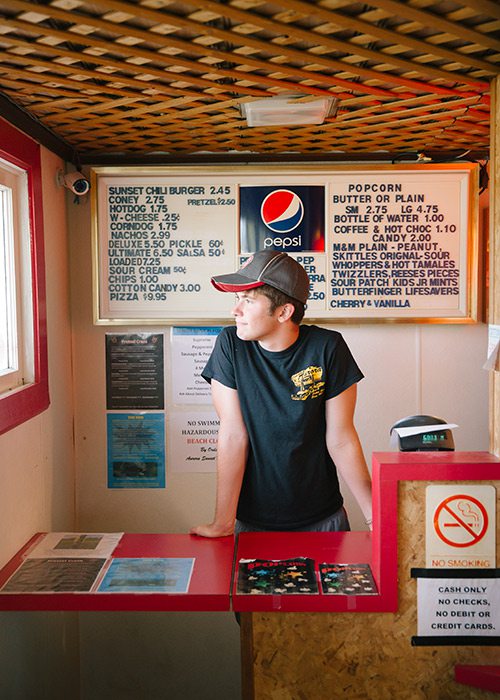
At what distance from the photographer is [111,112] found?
2.67 meters

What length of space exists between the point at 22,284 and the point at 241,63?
1307 mm

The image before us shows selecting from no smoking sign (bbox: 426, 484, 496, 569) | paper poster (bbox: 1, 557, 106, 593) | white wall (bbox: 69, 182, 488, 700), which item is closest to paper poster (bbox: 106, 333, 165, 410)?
white wall (bbox: 69, 182, 488, 700)

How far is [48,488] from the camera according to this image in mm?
3182

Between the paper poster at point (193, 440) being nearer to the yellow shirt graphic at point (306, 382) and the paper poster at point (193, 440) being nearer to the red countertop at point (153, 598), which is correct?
the yellow shirt graphic at point (306, 382)

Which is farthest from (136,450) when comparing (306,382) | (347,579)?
(347,579)

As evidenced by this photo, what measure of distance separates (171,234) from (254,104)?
113cm

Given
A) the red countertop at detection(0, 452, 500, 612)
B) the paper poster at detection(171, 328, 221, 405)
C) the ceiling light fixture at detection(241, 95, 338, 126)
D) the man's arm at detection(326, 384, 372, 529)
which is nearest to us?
the red countertop at detection(0, 452, 500, 612)

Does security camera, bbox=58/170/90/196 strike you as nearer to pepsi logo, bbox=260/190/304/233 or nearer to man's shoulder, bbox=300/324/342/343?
pepsi logo, bbox=260/190/304/233

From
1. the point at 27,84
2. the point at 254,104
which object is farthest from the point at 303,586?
the point at 27,84

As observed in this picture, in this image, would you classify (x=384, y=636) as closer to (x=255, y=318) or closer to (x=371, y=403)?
(x=255, y=318)

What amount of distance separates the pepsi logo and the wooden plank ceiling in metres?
0.45

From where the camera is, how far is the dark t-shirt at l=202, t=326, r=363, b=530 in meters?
2.71

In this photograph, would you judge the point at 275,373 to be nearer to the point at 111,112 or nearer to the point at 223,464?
the point at 223,464

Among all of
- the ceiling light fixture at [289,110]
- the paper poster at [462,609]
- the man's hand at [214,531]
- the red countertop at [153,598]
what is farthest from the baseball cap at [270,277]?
the paper poster at [462,609]
